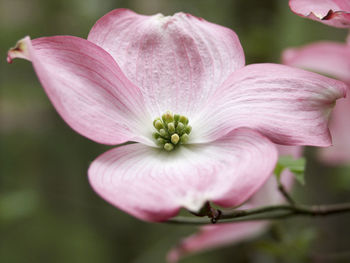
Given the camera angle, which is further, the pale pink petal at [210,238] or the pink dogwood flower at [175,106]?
the pale pink petal at [210,238]

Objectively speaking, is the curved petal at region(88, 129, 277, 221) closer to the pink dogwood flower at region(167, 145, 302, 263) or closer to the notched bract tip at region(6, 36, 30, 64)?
the notched bract tip at region(6, 36, 30, 64)

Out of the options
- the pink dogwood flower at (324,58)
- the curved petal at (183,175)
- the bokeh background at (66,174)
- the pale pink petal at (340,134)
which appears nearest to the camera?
the curved petal at (183,175)

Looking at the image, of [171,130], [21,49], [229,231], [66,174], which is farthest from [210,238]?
[66,174]

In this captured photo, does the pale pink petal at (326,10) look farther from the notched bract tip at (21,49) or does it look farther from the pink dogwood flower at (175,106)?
the notched bract tip at (21,49)

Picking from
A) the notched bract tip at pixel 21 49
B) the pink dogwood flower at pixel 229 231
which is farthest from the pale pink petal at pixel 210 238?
the notched bract tip at pixel 21 49

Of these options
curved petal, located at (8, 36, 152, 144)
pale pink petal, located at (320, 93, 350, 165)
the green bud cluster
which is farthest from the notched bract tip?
pale pink petal, located at (320, 93, 350, 165)

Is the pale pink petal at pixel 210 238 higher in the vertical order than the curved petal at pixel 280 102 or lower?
lower

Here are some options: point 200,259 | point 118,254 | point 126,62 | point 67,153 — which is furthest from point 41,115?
point 126,62
